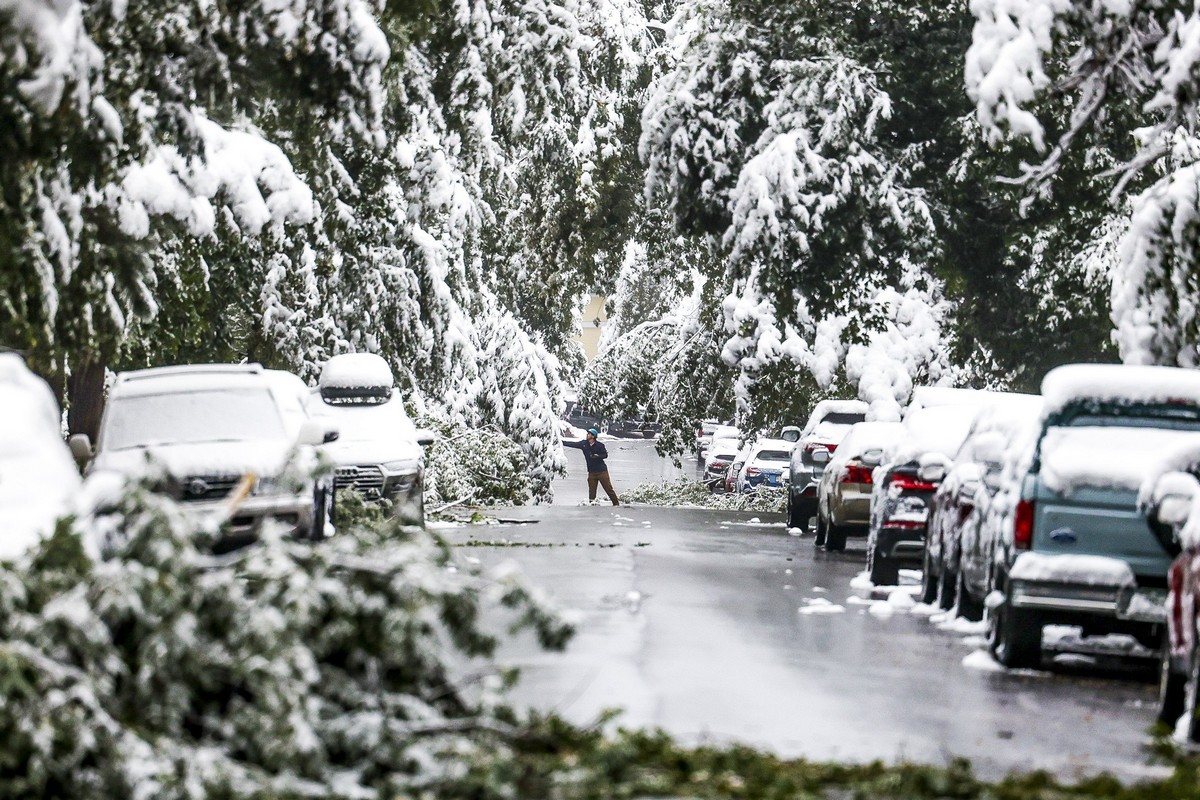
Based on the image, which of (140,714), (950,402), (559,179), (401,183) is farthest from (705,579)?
(559,179)

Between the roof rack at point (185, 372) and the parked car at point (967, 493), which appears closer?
the parked car at point (967, 493)

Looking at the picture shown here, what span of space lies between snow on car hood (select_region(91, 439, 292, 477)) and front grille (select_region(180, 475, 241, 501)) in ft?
0.15

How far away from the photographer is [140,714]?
8266 mm

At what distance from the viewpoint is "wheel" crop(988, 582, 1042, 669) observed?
1356cm

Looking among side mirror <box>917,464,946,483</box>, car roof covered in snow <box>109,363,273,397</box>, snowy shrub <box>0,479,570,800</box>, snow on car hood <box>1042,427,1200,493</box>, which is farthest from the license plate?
car roof covered in snow <box>109,363,273,397</box>

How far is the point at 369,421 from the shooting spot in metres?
26.8

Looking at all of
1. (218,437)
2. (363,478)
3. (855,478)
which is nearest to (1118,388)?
(218,437)

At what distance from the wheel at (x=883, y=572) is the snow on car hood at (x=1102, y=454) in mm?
6425

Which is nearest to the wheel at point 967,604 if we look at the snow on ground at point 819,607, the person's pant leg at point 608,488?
the snow on ground at point 819,607

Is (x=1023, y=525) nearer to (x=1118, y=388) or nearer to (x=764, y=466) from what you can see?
(x=1118, y=388)

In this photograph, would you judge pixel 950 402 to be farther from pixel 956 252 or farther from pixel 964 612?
pixel 956 252

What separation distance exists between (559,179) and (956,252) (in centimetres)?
970

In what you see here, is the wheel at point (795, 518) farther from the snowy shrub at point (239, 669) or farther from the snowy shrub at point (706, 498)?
the snowy shrub at point (239, 669)

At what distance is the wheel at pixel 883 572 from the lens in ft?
66.0
